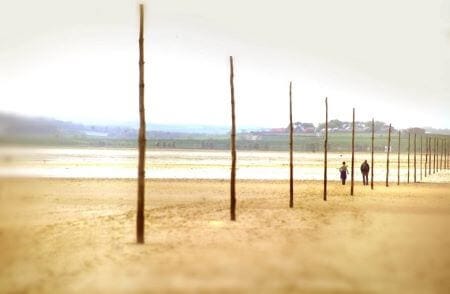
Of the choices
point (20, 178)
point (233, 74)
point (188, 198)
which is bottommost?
point (188, 198)

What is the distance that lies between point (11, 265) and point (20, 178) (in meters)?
4.80

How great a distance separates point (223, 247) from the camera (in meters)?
15.2

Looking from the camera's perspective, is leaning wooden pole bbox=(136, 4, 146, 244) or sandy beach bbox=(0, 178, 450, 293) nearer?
sandy beach bbox=(0, 178, 450, 293)

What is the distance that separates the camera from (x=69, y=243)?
650 inches

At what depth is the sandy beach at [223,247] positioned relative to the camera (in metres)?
11.0

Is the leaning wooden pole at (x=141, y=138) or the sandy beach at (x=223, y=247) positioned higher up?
the leaning wooden pole at (x=141, y=138)

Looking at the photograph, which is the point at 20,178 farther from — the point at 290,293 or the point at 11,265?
the point at 290,293

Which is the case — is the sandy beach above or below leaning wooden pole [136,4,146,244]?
below

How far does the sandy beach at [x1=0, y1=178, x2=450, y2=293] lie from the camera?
11023 millimetres

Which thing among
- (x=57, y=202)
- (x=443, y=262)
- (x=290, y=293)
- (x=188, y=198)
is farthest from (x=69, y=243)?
(x=188, y=198)

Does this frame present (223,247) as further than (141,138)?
No

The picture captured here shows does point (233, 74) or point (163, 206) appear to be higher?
point (233, 74)

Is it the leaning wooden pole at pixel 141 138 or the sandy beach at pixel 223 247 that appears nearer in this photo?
the sandy beach at pixel 223 247

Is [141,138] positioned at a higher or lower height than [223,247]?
higher
